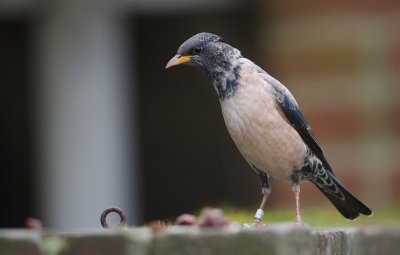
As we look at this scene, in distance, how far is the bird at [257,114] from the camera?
3555mm

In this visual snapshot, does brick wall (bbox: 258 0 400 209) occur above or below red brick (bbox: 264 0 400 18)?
below

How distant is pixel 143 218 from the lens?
27.5 feet

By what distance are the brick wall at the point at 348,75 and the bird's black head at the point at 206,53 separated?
330 centimetres

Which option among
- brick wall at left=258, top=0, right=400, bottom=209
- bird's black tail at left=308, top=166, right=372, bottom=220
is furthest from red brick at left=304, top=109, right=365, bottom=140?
bird's black tail at left=308, top=166, right=372, bottom=220

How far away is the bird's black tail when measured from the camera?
13.2ft

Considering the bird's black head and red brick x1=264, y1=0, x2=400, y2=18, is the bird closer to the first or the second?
the bird's black head

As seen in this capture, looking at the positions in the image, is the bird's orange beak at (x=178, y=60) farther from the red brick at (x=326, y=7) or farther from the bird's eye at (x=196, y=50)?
the red brick at (x=326, y=7)

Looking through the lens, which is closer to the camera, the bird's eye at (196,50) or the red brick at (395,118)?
the bird's eye at (196,50)

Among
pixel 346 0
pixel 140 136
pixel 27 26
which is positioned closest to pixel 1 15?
pixel 27 26

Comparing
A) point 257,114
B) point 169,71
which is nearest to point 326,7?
point 169,71

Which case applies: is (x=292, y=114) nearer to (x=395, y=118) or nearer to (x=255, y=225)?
(x=255, y=225)

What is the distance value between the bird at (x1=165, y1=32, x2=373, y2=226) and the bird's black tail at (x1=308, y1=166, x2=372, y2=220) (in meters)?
0.13

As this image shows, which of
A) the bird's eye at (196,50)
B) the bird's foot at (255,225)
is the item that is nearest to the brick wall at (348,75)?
the bird's eye at (196,50)

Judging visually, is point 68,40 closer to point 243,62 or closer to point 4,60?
point 4,60
